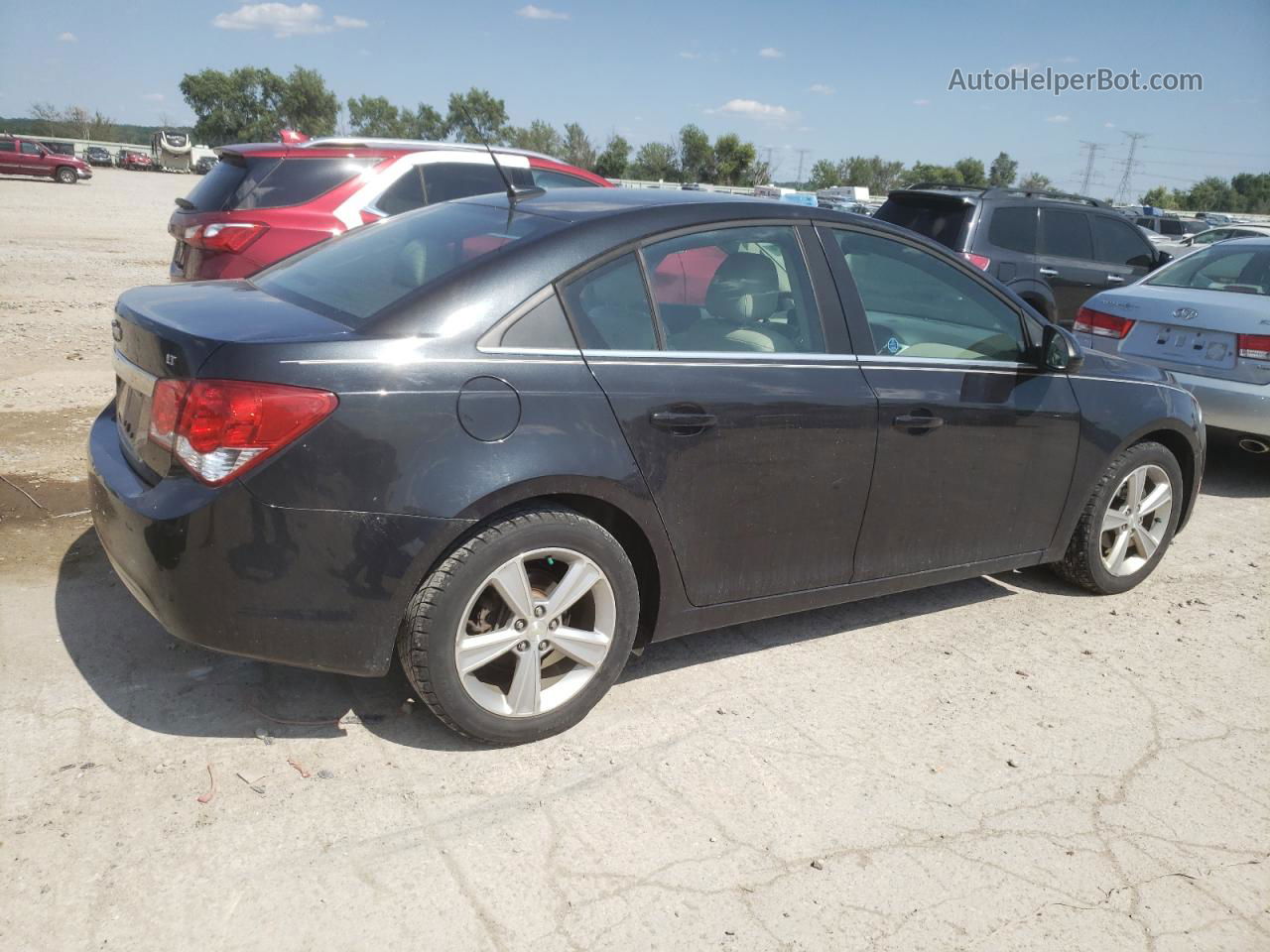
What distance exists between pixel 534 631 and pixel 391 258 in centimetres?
139

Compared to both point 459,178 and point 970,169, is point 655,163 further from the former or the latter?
point 459,178

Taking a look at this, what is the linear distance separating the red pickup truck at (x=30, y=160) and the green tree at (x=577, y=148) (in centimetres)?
2506

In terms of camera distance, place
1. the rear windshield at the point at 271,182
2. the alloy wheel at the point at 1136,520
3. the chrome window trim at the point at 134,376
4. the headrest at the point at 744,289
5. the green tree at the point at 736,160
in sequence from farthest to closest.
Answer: the green tree at the point at 736,160
the rear windshield at the point at 271,182
the alloy wheel at the point at 1136,520
the headrest at the point at 744,289
the chrome window trim at the point at 134,376

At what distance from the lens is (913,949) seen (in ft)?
8.20

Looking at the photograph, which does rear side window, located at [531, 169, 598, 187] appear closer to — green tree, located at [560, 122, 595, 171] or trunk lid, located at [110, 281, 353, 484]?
trunk lid, located at [110, 281, 353, 484]

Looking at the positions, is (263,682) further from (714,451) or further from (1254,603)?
(1254,603)

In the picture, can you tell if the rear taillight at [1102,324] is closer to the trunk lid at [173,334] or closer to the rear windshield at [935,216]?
the rear windshield at [935,216]

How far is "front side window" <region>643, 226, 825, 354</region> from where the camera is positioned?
344cm

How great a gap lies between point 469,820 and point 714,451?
137 cm

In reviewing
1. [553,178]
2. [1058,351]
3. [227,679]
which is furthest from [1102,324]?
[227,679]

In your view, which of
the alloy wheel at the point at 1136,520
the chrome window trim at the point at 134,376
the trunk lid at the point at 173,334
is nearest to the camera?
the trunk lid at the point at 173,334

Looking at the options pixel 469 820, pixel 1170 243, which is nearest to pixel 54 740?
pixel 469 820

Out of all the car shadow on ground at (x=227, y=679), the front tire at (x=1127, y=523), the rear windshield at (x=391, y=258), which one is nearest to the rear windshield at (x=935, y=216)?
the front tire at (x=1127, y=523)

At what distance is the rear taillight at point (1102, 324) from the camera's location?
281 inches
